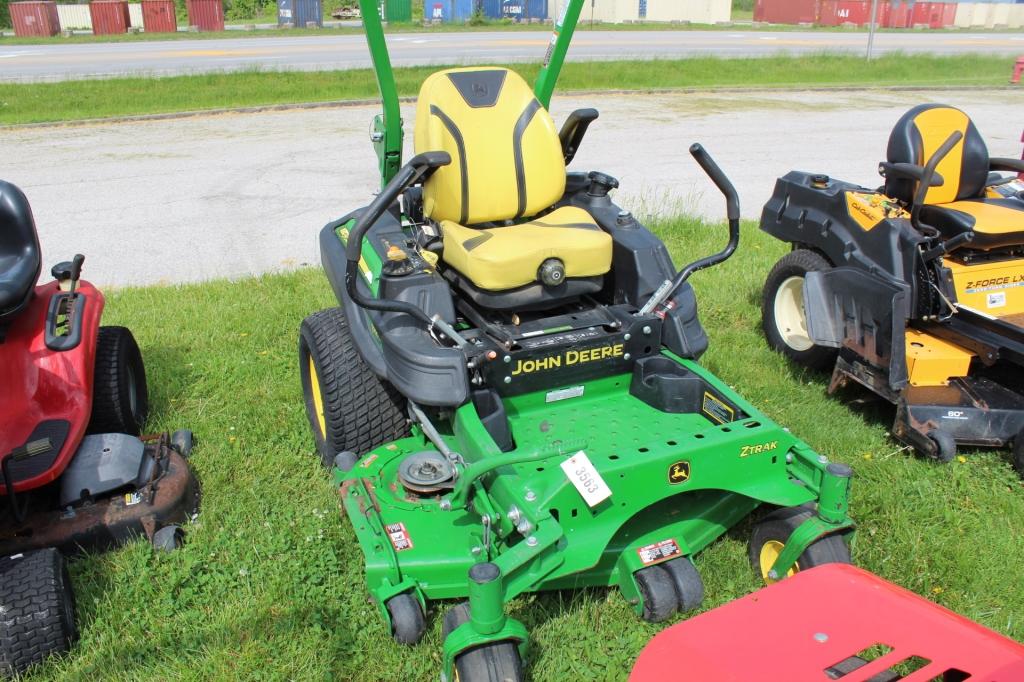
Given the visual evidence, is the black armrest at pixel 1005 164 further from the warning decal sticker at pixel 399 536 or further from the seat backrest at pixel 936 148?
the warning decal sticker at pixel 399 536

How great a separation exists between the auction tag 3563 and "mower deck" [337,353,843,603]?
3 centimetres

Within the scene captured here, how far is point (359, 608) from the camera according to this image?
106 inches

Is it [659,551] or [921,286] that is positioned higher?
[921,286]

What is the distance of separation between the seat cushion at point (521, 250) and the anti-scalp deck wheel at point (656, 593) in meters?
1.09

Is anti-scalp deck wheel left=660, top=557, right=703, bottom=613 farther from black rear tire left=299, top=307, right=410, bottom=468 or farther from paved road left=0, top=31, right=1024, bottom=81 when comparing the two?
paved road left=0, top=31, right=1024, bottom=81

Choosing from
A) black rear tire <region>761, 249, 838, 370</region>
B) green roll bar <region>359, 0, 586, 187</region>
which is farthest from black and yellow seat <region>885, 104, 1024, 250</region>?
green roll bar <region>359, 0, 586, 187</region>

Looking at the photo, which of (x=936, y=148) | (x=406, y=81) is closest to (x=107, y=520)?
(x=936, y=148)

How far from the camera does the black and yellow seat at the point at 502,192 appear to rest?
10.1 feet

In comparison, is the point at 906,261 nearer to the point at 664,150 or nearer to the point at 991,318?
the point at 991,318

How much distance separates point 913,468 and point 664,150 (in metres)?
6.63

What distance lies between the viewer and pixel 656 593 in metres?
2.54

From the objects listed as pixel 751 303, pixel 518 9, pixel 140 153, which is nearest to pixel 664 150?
pixel 751 303

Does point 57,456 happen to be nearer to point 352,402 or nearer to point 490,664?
point 352,402

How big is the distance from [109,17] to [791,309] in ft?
95.0
